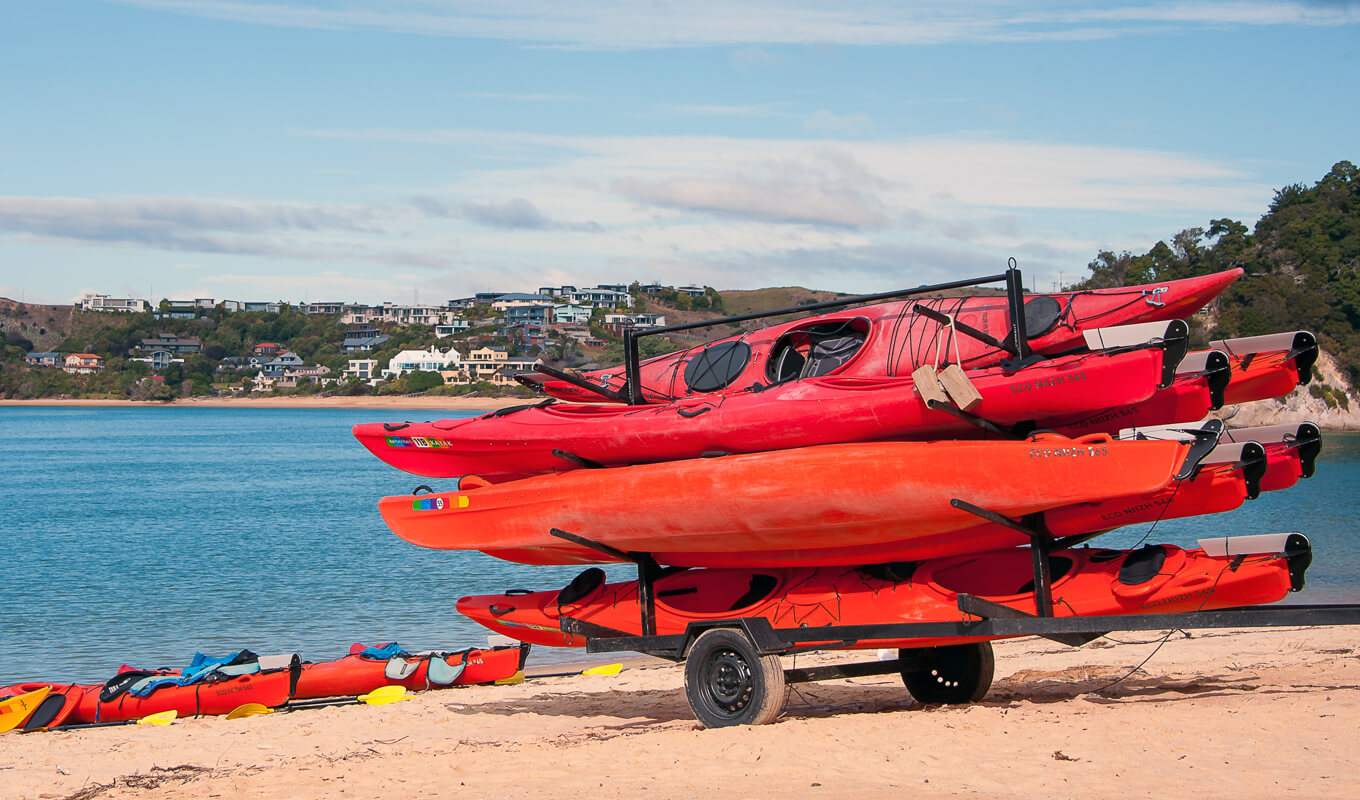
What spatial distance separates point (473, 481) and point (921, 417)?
417 cm

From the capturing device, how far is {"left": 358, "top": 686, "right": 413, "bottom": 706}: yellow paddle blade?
1148 centimetres

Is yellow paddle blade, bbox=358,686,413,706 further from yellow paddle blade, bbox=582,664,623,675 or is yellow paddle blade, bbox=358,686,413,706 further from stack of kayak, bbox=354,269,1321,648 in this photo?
yellow paddle blade, bbox=582,664,623,675

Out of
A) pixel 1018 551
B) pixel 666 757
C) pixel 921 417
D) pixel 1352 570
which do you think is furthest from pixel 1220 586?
pixel 1352 570

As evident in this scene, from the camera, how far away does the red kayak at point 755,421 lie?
7.55 m

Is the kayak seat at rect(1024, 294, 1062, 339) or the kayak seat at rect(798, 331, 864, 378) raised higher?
the kayak seat at rect(1024, 294, 1062, 339)

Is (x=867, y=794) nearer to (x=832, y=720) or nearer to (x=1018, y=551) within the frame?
(x=832, y=720)

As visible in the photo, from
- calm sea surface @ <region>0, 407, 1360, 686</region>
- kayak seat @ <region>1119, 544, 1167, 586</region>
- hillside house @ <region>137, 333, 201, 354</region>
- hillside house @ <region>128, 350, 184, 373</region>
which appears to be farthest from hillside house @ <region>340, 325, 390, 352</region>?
kayak seat @ <region>1119, 544, 1167, 586</region>

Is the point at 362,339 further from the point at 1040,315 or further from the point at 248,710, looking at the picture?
the point at 1040,315

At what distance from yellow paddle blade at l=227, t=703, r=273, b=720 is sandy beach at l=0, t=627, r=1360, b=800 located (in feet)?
0.66

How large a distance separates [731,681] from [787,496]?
1.42 meters

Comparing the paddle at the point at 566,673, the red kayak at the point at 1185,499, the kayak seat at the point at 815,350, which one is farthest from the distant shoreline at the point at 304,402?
the red kayak at the point at 1185,499

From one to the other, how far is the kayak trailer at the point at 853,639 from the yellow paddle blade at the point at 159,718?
14.1ft

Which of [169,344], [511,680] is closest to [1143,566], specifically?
[511,680]

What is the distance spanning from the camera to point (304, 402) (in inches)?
5295
